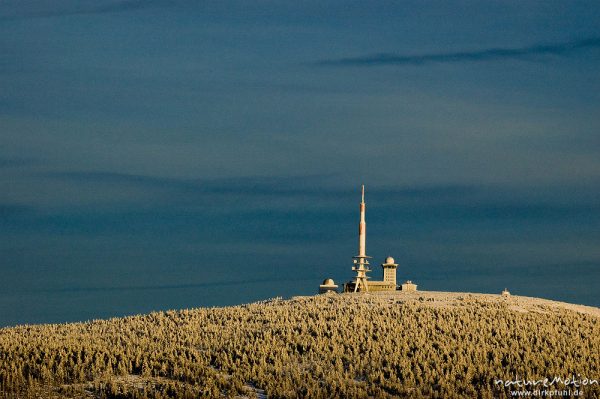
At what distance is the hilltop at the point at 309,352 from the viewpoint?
37.7 metres

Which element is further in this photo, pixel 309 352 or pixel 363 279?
pixel 363 279

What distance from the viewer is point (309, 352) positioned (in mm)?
42750

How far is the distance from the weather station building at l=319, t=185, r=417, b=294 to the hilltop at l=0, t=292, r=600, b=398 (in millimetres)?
9313

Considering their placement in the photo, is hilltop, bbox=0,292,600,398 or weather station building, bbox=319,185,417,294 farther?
weather station building, bbox=319,185,417,294

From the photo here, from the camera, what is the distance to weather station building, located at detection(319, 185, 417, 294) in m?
68.2

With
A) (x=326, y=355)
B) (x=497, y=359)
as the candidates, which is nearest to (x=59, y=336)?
(x=326, y=355)

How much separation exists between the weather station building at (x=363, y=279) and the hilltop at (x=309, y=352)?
9.31 metres

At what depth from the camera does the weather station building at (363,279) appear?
224ft

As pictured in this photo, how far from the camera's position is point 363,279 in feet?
225

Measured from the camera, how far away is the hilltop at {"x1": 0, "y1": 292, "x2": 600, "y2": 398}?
37.7m

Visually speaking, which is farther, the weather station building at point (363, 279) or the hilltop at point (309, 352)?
the weather station building at point (363, 279)

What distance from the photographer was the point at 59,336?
164 feet

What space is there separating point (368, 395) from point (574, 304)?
33.7 m

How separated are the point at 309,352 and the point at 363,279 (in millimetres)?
26333
